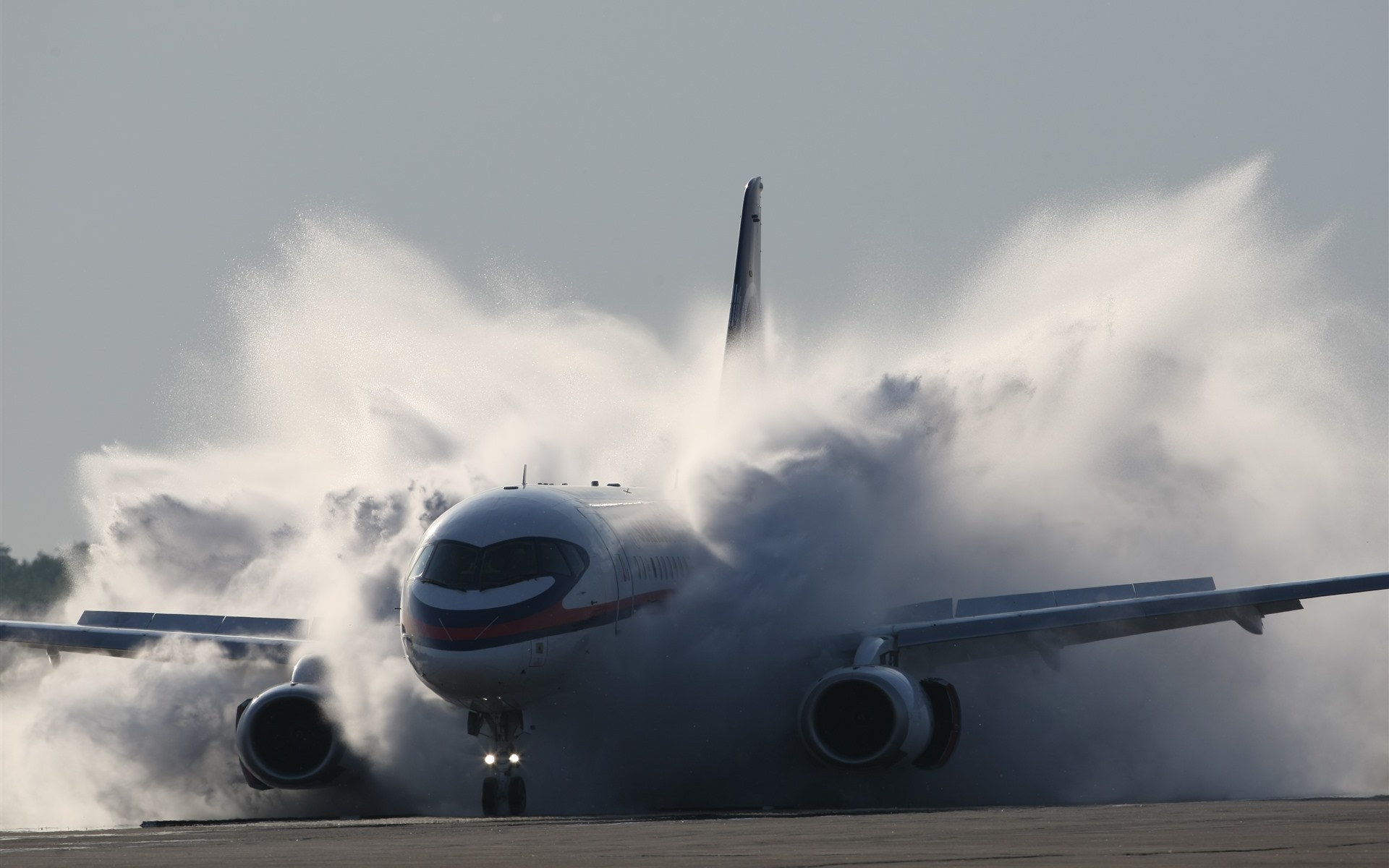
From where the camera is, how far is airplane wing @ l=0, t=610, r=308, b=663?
1170 inches

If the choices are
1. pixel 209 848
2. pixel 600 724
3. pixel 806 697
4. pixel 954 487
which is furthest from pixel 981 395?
pixel 209 848

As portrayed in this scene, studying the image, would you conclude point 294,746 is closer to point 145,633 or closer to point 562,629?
point 562,629

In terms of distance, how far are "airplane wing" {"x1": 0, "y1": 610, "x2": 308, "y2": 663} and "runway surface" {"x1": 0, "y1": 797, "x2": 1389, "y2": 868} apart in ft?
35.0

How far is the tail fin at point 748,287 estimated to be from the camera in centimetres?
3919

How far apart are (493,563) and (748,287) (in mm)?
18455

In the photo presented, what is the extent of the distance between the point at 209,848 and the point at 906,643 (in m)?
15.5

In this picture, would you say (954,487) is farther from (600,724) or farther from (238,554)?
(238,554)

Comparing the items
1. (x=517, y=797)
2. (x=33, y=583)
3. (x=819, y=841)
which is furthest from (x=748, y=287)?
(x=33, y=583)

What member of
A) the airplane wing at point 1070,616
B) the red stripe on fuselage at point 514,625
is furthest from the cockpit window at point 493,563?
the airplane wing at point 1070,616

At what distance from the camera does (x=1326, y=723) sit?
32.3 meters

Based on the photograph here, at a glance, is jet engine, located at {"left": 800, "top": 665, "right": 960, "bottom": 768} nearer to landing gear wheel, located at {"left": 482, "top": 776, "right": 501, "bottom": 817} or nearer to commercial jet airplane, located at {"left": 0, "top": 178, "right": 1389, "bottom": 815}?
commercial jet airplane, located at {"left": 0, "top": 178, "right": 1389, "bottom": 815}

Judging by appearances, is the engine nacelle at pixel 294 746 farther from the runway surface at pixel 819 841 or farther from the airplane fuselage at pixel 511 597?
the runway surface at pixel 819 841

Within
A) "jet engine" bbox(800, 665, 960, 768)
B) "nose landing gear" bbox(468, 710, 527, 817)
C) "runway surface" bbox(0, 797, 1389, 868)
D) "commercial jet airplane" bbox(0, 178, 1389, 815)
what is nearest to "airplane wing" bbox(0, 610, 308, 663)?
"commercial jet airplane" bbox(0, 178, 1389, 815)

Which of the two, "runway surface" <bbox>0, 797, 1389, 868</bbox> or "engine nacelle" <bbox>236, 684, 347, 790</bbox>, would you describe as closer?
"runway surface" <bbox>0, 797, 1389, 868</bbox>
